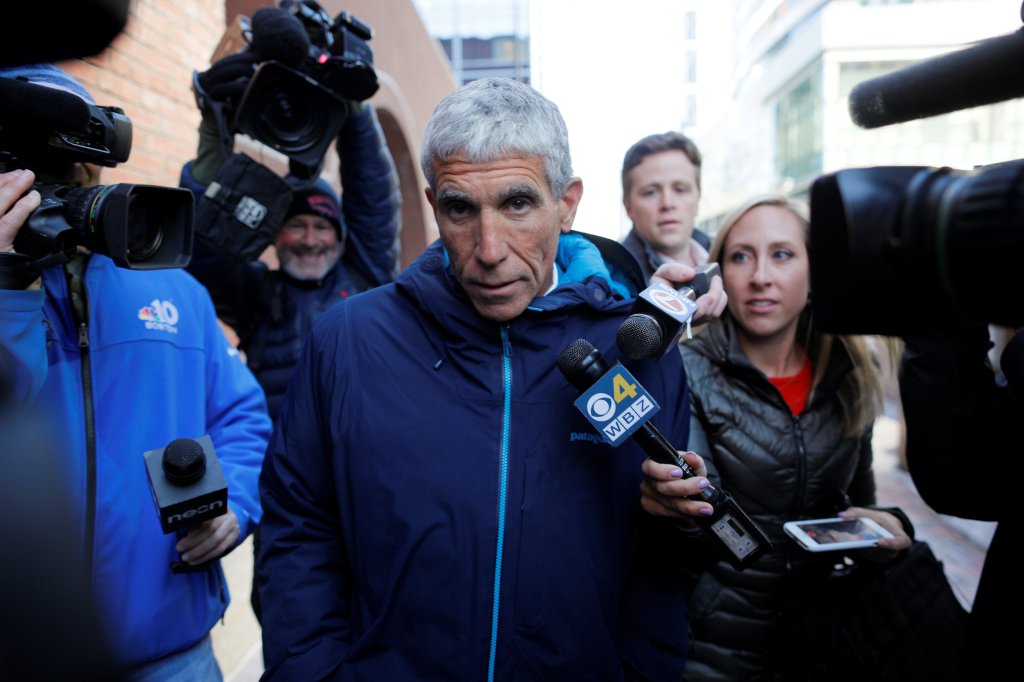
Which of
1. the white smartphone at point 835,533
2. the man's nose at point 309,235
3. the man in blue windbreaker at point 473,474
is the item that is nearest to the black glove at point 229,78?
the man's nose at point 309,235

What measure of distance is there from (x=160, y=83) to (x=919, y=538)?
5.41 meters

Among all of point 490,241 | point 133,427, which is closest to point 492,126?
point 490,241

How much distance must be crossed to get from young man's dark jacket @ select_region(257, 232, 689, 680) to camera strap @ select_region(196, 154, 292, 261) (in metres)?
0.86

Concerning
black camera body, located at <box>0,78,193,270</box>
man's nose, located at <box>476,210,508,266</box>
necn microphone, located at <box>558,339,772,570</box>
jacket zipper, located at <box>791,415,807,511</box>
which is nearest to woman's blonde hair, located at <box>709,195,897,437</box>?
jacket zipper, located at <box>791,415,807,511</box>

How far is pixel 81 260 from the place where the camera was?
4.78 ft

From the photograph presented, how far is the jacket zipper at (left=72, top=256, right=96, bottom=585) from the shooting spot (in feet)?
4.44

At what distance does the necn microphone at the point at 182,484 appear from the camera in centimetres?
130

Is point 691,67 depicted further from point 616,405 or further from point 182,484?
point 182,484

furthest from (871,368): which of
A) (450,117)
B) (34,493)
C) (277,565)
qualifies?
(34,493)

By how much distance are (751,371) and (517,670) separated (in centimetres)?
104

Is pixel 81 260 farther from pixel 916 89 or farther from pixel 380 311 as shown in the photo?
pixel 916 89

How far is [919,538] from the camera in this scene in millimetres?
4672

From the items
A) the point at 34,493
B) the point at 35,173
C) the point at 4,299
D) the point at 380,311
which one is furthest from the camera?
the point at 380,311

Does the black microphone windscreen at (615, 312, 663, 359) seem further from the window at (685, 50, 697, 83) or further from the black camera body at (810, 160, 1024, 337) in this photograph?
the window at (685, 50, 697, 83)
